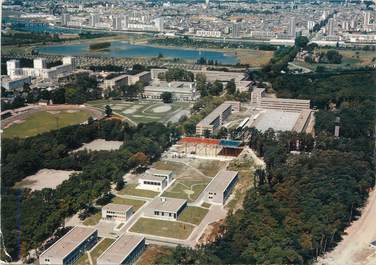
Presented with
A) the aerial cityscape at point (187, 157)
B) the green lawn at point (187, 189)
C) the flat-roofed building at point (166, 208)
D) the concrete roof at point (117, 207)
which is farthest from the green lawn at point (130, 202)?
the green lawn at point (187, 189)

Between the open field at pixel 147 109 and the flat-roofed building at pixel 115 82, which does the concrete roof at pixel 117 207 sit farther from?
the flat-roofed building at pixel 115 82

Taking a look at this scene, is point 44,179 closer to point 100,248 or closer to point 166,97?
point 100,248

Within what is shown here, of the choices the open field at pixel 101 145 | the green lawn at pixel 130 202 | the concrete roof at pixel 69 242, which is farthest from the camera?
the open field at pixel 101 145

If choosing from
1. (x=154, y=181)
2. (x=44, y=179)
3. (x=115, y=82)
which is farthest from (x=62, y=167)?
Result: (x=115, y=82)

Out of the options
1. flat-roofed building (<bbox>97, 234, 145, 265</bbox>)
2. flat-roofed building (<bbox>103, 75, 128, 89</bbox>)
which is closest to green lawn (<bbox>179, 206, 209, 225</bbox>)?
flat-roofed building (<bbox>97, 234, 145, 265</bbox>)

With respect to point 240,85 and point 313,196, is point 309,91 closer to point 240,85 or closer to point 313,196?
point 240,85

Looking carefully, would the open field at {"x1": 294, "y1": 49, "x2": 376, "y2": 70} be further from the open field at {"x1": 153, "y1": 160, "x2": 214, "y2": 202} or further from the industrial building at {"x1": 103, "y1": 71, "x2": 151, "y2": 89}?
the open field at {"x1": 153, "y1": 160, "x2": 214, "y2": 202}

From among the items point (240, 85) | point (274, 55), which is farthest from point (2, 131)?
point (274, 55)
